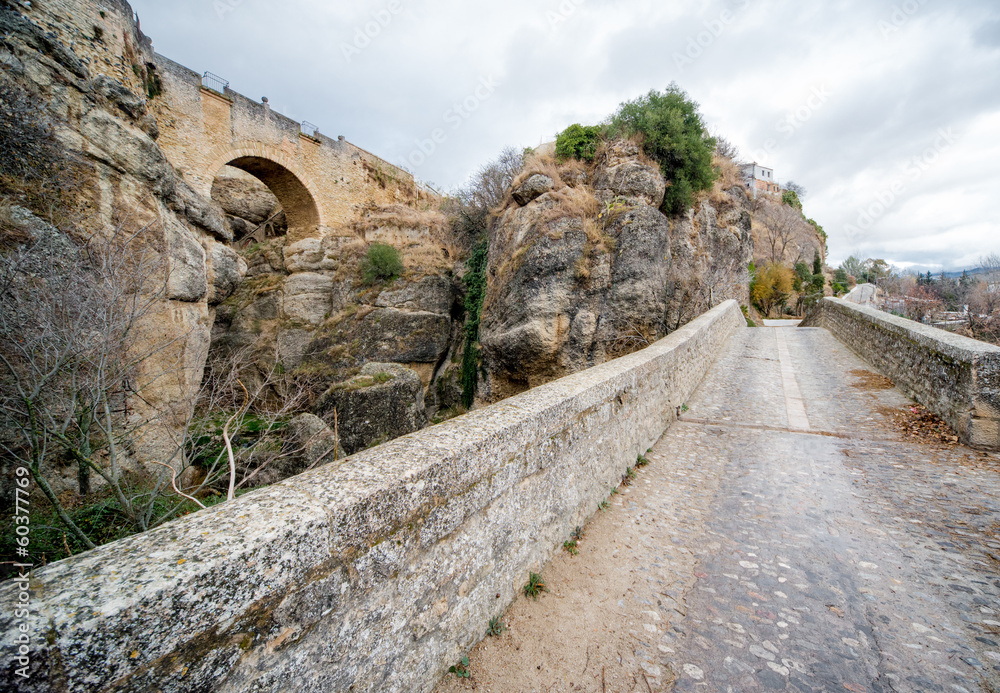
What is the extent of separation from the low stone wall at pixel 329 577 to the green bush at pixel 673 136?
1152 cm

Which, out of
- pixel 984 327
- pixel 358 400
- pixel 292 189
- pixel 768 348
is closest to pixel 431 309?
pixel 358 400

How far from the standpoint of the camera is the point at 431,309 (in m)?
14.1

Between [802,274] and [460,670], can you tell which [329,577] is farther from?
[802,274]

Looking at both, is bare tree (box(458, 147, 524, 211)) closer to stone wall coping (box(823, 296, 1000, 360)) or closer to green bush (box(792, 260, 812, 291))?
stone wall coping (box(823, 296, 1000, 360))

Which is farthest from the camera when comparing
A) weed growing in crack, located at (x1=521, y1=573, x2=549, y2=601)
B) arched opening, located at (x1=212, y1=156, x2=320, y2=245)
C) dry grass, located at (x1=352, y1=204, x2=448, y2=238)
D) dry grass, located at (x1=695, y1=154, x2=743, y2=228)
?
dry grass, located at (x1=352, y1=204, x2=448, y2=238)

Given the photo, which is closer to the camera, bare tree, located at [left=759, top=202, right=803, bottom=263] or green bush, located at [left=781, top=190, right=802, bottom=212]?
bare tree, located at [left=759, top=202, right=803, bottom=263]

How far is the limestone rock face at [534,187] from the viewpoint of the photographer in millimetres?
11031

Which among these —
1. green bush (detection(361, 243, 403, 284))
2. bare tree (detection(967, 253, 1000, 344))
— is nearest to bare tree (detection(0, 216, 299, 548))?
green bush (detection(361, 243, 403, 284))

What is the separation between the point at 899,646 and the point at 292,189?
781 inches

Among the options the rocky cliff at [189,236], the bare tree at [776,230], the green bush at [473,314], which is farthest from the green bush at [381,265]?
the bare tree at [776,230]

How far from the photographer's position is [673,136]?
11836 mm

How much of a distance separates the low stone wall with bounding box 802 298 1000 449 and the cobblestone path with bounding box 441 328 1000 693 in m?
0.47

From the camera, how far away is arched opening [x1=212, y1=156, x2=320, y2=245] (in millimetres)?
16062

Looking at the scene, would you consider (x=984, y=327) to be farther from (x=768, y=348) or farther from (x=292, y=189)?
(x=292, y=189)
